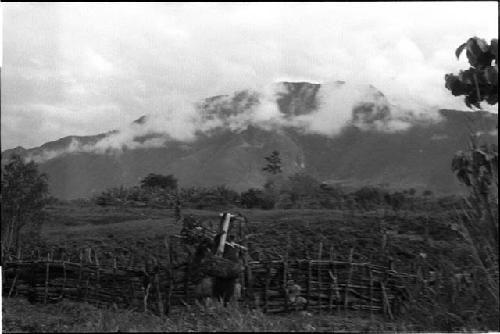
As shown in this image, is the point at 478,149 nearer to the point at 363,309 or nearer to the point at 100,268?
the point at 363,309

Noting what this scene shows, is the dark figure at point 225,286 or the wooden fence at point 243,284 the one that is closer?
the dark figure at point 225,286

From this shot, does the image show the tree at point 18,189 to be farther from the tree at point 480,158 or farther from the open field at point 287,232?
the open field at point 287,232

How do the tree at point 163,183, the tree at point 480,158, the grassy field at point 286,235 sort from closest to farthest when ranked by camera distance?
the tree at point 480,158, the grassy field at point 286,235, the tree at point 163,183

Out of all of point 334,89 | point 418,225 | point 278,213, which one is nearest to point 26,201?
point 334,89

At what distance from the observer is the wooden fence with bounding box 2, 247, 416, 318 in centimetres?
688

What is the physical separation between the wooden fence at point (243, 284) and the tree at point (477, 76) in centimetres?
396

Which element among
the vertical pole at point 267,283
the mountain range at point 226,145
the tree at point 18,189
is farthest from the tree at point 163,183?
the tree at point 18,189

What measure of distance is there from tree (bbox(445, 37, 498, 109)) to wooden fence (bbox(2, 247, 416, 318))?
13.0 ft

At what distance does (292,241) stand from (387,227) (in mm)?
4353

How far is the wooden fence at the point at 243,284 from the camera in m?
6.88

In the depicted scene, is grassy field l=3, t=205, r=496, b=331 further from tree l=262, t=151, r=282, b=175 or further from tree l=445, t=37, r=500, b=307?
tree l=445, t=37, r=500, b=307

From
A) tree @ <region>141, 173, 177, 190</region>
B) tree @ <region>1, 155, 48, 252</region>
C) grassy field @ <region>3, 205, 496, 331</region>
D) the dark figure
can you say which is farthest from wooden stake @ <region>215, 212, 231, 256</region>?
tree @ <region>141, 173, 177, 190</region>

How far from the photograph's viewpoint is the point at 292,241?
12.5m

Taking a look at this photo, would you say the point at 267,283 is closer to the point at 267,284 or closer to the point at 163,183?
the point at 267,284
